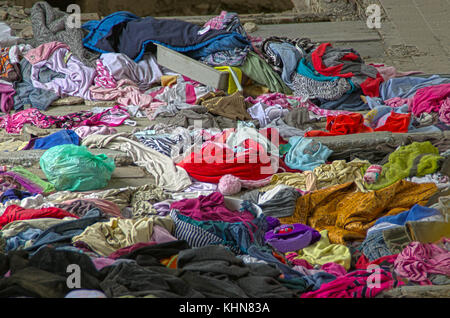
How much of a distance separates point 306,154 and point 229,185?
96cm

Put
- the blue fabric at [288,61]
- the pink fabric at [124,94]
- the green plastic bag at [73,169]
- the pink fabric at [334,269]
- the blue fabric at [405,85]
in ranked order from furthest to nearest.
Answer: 1. the blue fabric at [288,61]
2. the blue fabric at [405,85]
3. the pink fabric at [124,94]
4. the green plastic bag at [73,169]
5. the pink fabric at [334,269]

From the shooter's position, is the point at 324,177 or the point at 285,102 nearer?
the point at 324,177

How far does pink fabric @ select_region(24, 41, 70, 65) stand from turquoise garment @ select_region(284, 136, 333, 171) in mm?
3522

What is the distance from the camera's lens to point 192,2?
1573 cm

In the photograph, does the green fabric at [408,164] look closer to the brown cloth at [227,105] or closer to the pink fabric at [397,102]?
the pink fabric at [397,102]

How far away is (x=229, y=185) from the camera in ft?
23.1

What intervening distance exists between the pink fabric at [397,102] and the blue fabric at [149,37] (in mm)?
1857

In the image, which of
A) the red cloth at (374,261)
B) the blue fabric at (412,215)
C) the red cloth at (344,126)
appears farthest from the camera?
the red cloth at (344,126)

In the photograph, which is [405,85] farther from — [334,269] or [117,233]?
[117,233]

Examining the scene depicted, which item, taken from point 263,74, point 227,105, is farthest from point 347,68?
point 227,105

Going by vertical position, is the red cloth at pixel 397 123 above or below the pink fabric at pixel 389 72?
below

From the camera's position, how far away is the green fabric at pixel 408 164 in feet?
23.0

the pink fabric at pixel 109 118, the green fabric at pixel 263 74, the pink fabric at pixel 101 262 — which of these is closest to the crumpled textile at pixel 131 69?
the pink fabric at pixel 109 118
